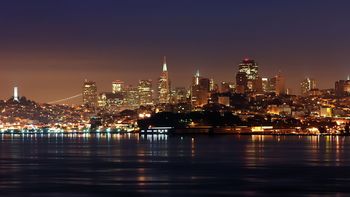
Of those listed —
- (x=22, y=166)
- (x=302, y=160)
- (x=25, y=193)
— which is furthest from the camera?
(x=302, y=160)

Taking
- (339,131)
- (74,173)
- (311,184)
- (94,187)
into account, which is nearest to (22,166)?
(74,173)

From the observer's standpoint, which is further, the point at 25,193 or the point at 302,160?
the point at 302,160

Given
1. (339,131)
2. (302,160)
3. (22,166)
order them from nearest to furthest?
(22,166), (302,160), (339,131)

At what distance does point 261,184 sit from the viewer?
48.5 metres

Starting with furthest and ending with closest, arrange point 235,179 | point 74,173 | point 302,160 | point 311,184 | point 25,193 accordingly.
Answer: point 302,160 < point 74,173 < point 235,179 < point 311,184 < point 25,193

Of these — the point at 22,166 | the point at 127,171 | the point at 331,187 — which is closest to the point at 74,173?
the point at 127,171

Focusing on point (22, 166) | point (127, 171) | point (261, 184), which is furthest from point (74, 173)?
point (261, 184)

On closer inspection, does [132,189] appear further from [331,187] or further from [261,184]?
[331,187]

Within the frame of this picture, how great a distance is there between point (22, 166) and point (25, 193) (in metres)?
20.6

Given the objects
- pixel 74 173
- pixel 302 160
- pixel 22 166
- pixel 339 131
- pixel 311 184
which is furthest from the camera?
pixel 339 131

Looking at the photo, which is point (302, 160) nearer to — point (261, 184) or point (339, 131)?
point (261, 184)

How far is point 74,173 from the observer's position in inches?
2213

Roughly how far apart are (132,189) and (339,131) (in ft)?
480

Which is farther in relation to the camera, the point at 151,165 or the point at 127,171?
the point at 151,165
